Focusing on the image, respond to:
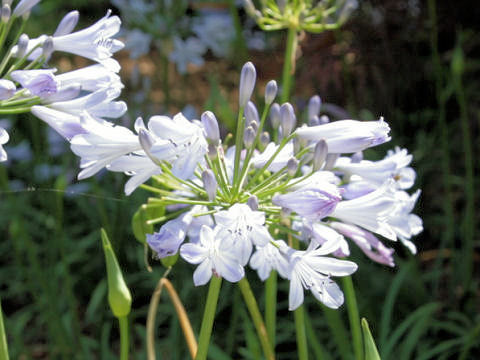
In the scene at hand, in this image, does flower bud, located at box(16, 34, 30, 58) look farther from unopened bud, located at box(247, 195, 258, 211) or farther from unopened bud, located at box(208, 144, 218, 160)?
unopened bud, located at box(247, 195, 258, 211)

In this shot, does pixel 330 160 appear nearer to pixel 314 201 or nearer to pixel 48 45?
pixel 314 201

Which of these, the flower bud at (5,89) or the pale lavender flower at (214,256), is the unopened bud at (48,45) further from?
the pale lavender flower at (214,256)

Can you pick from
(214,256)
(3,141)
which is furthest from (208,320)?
(3,141)

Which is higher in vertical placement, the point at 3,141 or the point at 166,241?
the point at 3,141

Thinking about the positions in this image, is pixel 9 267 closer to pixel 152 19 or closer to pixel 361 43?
pixel 152 19

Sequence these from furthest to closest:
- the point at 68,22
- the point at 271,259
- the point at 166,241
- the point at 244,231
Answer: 1. the point at 68,22
2. the point at 271,259
3. the point at 166,241
4. the point at 244,231

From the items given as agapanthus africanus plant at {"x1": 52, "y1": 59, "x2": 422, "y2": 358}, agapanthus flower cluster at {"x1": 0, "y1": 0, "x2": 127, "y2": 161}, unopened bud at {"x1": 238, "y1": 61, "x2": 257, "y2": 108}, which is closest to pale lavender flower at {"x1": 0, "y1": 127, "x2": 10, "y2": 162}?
agapanthus flower cluster at {"x1": 0, "y1": 0, "x2": 127, "y2": 161}

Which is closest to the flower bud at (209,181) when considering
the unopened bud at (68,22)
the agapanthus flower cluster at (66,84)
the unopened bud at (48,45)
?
the agapanthus flower cluster at (66,84)
